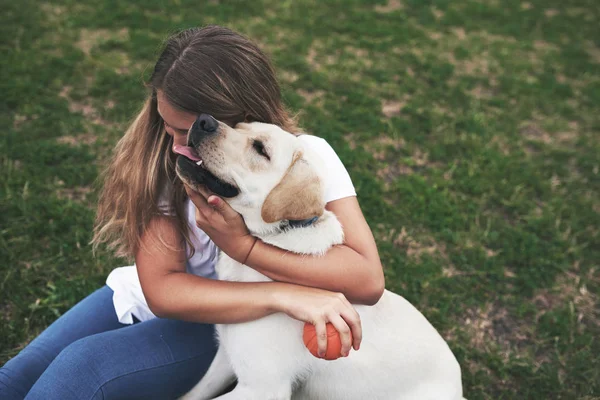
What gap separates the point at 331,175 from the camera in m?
2.51

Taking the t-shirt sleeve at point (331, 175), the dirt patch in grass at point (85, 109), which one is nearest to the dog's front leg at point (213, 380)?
the t-shirt sleeve at point (331, 175)

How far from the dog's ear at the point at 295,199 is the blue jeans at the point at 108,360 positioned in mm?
768

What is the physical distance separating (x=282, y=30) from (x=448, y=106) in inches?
85.0

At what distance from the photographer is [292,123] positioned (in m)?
2.78

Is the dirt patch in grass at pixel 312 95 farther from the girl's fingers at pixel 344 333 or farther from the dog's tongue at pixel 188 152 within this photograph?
the girl's fingers at pixel 344 333

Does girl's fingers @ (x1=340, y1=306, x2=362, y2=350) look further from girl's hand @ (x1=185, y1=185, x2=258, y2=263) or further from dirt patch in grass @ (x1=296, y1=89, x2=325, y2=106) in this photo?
dirt patch in grass @ (x1=296, y1=89, x2=325, y2=106)

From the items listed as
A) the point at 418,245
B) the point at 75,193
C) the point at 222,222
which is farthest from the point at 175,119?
the point at 418,245

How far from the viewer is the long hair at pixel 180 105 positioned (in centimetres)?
231

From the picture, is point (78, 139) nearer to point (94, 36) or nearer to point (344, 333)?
point (94, 36)

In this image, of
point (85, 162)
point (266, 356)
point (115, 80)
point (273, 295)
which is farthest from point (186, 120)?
point (115, 80)

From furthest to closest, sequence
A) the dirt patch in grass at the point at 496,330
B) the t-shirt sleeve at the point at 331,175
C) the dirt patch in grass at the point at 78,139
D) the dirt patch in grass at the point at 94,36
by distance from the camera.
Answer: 1. the dirt patch in grass at the point at 94,36
2. the dirt patch in grass at the point at 78,139
3. the dirt patch in grass at the point at 496,330
4. the t-shirt sleeve at the point at 331,175

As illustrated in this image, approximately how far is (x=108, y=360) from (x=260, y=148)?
1.11 meters

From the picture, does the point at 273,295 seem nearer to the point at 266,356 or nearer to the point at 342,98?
the point at 266,356

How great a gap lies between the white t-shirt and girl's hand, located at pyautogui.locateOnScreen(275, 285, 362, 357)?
49cm
